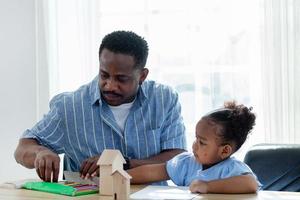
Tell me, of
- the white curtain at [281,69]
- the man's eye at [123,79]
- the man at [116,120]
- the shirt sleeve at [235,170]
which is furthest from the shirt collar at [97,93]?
the white curtain at [281,69]

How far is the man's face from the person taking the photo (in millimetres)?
1827

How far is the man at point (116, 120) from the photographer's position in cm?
188

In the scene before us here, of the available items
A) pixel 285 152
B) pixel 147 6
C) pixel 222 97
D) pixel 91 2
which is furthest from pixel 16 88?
pixel 285 152

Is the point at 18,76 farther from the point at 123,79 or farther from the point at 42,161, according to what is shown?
the point at 42,161

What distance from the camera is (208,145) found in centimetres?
156

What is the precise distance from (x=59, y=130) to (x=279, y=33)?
1393 millimetres

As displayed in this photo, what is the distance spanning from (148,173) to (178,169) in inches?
3.9

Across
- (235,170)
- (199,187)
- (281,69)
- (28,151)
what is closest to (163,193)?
(199,187)

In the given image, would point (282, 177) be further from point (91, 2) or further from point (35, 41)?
point (35, 41)

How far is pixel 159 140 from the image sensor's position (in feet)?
6.43

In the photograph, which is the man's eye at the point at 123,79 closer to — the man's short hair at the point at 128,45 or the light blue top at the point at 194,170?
the man's short hair at the point at 128,45

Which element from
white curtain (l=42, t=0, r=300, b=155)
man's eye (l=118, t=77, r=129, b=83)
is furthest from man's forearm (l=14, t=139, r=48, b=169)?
white curtain (l=42, t=0, r=300, b=155)

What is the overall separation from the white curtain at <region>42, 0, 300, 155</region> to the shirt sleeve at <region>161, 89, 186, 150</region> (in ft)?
3.05

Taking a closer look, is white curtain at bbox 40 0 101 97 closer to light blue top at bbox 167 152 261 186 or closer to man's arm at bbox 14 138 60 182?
man's arm at bbox 14 138 60 182
